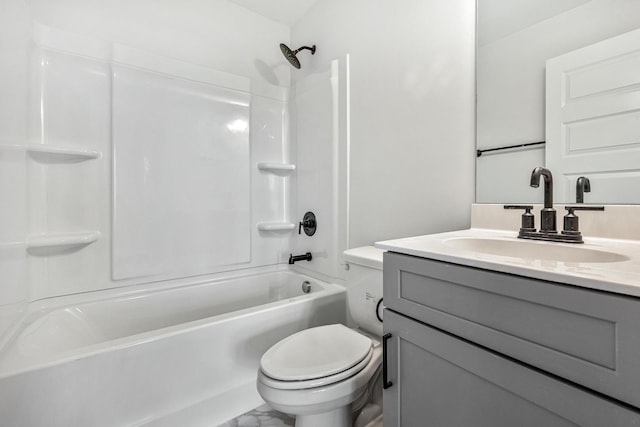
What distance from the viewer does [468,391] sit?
664 mm

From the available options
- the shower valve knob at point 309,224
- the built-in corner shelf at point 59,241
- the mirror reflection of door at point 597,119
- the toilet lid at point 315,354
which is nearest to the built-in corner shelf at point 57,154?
the built-in corner shelf at point 59,241

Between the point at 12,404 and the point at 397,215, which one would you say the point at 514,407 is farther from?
the point at 12,404

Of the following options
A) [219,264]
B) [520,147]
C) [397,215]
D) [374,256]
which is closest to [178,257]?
[219,264]

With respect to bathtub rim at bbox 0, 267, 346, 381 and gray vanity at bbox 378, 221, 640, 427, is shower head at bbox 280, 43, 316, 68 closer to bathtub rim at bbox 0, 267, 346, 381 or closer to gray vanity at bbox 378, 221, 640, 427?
bathtub rim at bbox 0, 267, 346, 381

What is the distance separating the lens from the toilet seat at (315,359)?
94 cm

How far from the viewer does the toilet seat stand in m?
0.94

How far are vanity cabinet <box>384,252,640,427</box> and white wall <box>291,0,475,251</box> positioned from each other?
702mm

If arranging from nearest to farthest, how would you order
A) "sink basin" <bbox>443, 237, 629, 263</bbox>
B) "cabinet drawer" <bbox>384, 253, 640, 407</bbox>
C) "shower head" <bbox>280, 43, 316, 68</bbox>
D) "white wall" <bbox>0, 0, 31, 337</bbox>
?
"cabinet drawer" <bbox>384, 253, 640, 407</bbox> < "sink basin" <bbox>443, 237, 629, 263</bbox> < "white wall" <bbox>0, 0, 31, 337</bbox> < "shower head" <bbox>280, 43, 316, 68</bbox>

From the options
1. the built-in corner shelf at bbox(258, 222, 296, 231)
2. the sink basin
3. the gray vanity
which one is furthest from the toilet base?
the built-in corner shelf at bbox(258, 222, 296, 231)

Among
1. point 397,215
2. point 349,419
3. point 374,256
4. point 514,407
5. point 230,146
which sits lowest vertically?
point 349,419

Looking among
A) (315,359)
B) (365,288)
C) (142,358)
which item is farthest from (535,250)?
(142,358)

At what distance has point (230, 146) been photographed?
2.04 m

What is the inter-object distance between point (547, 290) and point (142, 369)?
1366 millimetres

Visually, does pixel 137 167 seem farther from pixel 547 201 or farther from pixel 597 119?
pixel 597 119
